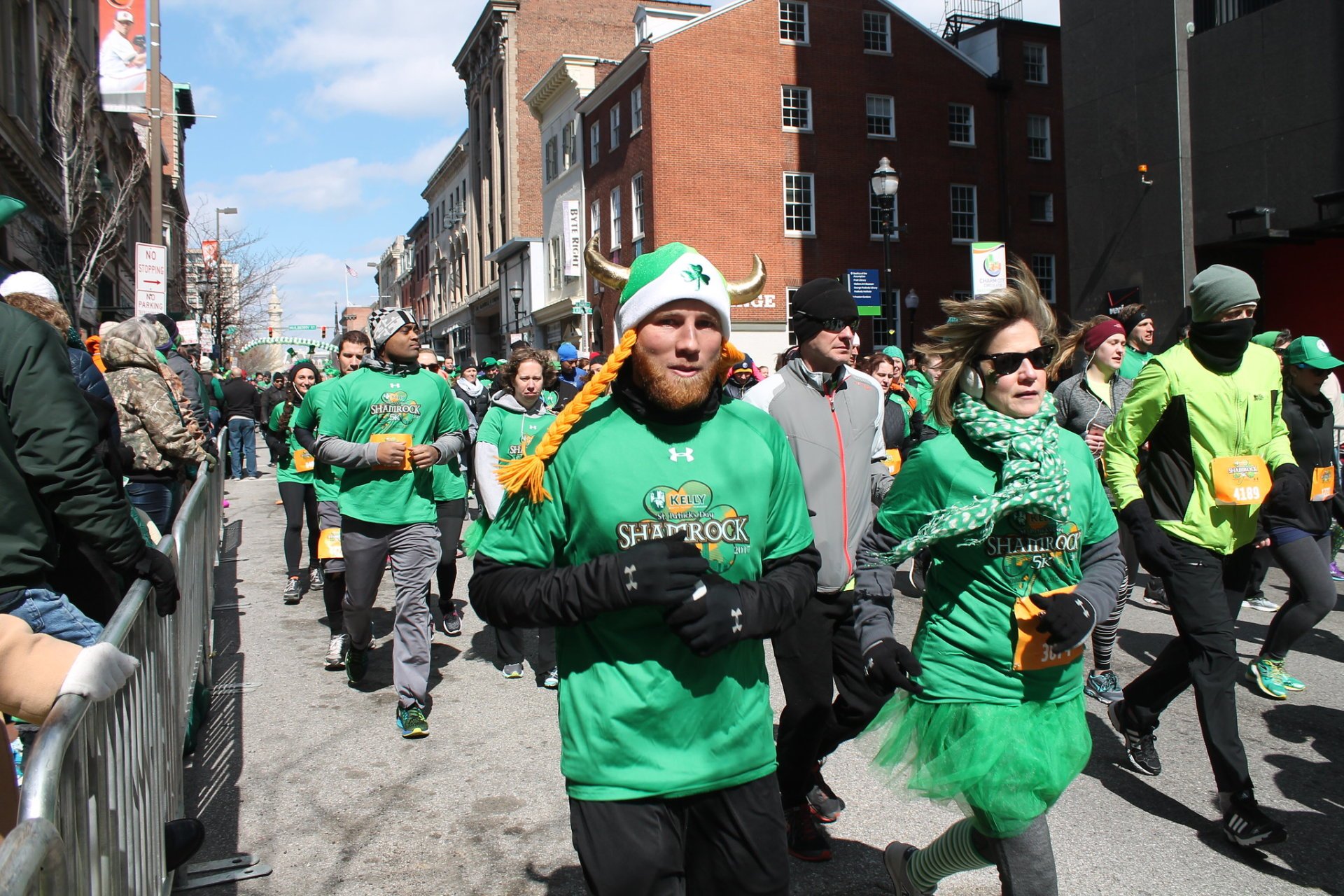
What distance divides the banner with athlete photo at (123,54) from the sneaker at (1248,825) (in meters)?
17.5

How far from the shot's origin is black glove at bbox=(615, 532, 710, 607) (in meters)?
2.29

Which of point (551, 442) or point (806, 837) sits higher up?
point (551, 442)

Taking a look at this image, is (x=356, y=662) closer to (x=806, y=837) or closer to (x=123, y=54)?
(x=806, y=837)

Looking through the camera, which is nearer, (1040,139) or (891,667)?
(891,667)

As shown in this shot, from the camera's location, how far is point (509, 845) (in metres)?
4.21

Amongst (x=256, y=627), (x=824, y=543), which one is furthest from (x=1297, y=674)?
(x=256, y=627)

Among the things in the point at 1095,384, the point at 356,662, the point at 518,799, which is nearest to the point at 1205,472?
the point at 1095,384

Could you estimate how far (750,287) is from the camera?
10.6 ft

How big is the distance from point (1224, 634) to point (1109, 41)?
59.2 feet

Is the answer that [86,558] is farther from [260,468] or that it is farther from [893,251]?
[893,251]

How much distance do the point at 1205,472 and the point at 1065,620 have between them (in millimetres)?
1936

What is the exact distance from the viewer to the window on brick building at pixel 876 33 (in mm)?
33062

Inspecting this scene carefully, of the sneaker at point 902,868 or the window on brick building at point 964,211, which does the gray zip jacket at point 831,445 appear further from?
the window on brick building at point 964,211

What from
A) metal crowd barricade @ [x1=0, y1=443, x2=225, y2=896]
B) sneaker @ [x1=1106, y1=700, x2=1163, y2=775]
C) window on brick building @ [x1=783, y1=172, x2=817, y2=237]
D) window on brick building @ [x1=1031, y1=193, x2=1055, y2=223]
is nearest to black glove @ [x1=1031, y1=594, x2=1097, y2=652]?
sneaker @ [x1=1106, y1=700, x2=1163, y2=775]
